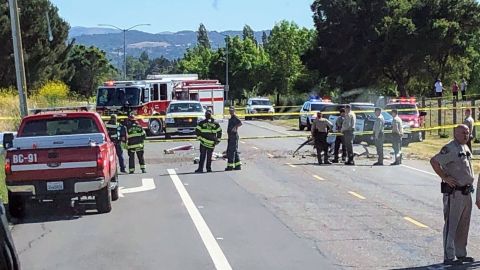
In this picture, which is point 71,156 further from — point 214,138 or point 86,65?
point 86,65

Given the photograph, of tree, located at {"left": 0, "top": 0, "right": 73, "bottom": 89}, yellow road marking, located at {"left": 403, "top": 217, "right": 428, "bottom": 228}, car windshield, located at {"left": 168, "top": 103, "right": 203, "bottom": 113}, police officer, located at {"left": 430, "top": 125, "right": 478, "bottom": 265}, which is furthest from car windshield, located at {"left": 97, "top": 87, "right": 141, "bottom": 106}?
police officer, located at {"left": 430, "top": 125, "right": 478, "bottom": 265}

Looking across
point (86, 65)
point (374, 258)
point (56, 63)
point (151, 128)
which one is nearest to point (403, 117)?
point (151, 128)

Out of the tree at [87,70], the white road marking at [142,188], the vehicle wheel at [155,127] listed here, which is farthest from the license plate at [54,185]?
the tree at [87,70]

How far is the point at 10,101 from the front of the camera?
3853 centimetres

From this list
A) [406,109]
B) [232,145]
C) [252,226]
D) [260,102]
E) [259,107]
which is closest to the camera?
[252,226]

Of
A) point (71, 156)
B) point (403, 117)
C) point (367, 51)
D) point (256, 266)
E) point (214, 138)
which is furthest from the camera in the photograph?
point (367, 51)

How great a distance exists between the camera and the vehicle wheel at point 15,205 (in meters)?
13.6

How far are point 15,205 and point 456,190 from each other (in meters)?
7.88

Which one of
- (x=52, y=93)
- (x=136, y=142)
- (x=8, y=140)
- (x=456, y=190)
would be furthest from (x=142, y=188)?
(x=52, y=93)

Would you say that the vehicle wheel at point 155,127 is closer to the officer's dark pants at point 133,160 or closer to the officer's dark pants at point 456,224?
the officer's dark pants at point 133,160

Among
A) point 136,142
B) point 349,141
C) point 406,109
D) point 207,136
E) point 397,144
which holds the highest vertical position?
point 406,109

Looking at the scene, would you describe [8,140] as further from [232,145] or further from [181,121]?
[181,121]

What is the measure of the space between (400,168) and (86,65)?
7505cm

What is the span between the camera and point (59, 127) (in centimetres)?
1498
